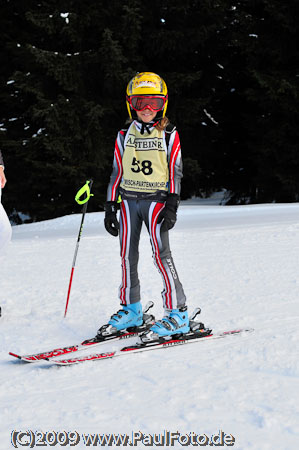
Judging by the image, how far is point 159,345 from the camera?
4188mm

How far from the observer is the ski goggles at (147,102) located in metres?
4.38

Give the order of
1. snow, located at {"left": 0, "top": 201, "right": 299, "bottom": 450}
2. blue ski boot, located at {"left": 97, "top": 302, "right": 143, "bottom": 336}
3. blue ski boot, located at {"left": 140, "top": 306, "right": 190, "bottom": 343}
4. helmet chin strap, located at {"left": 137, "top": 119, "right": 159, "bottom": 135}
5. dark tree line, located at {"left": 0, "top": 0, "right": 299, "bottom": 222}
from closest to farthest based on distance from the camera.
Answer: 1. snow, located at {"left": 0, "top": 201, "right": 299, "bottom": 450}
2. blue ski boot, located at {"left": 140, "top": 306, "right": 190, "bottom": 343}
3. helmet chin strap, located at {"left": 137, "top": 119, "right": 159, "bottom": 135}
4. blue ski boot, located at {"left": 97, "top": 302, "right": 143, "bottom": 336}
5. dark tree line, located at {"left": 0, "top": 0, "right": 299, "bottom": 222}

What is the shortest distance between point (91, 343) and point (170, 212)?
3.73 feet

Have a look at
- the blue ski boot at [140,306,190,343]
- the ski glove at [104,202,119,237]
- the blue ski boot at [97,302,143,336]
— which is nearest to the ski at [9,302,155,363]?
the blue ski boot at [97,302,143,336]

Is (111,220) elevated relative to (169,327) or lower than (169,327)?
elevated

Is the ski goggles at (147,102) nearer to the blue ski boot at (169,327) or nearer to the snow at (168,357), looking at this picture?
the blue ski boot at (169,327)

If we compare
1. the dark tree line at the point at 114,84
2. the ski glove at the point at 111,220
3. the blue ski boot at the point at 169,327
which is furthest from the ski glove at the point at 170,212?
the dark tree line at the point at 114,84

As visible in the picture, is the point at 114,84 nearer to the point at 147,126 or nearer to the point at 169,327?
the point at 147,126

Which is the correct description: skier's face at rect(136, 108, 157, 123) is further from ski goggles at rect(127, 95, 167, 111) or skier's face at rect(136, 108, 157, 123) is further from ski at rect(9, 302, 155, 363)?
ski at rect(9, 302, 155, 363)

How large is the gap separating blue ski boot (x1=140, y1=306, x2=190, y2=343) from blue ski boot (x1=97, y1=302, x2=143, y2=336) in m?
0.31

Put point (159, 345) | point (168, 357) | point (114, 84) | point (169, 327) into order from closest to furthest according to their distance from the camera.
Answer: point (168, 357)
point (159, 345)
point (169, 327)
point (114, 84)

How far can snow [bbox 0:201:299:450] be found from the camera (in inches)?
112

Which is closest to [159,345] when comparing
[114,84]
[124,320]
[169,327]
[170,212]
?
[169,327]

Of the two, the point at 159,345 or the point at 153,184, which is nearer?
the point at 159,345
